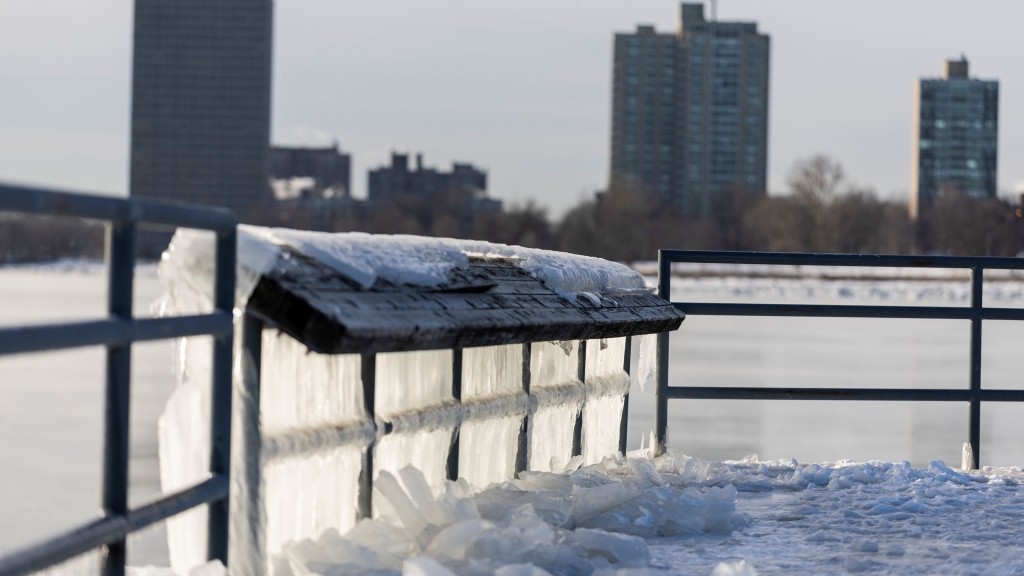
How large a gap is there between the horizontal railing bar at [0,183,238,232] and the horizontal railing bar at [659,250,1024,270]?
3678 mm

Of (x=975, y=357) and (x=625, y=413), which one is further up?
(x=975, y=357)

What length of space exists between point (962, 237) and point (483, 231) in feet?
166

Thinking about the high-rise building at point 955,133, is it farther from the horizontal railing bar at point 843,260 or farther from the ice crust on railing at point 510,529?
the ice crust on railing at point 510,529

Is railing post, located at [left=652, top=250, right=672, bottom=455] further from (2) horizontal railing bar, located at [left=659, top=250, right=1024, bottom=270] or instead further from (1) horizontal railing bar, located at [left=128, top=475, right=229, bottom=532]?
(1) horizontal railing bar, located at [left=128, top=475, right=229, bottom=532]

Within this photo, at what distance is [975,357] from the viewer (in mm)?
7109

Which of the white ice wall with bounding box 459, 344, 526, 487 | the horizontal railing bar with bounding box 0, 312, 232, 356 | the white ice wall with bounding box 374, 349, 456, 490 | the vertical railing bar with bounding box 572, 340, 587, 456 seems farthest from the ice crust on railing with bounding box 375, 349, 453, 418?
the vertical railing bar with bounding box 572, 340, 587, 456

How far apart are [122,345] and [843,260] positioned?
4.87 metres

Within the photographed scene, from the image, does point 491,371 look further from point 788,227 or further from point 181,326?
point 788,227

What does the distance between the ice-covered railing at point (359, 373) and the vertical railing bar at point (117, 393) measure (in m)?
0.59

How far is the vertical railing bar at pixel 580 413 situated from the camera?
625 cm

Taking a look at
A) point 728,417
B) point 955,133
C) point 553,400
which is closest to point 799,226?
point 955,133

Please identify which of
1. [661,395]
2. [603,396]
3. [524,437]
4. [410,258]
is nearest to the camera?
[410,258]

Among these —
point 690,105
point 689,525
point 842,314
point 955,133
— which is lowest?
point 689,525

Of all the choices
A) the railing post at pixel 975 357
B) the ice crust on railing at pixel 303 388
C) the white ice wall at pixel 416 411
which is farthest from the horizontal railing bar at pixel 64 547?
the railing post at pixel 975 357
